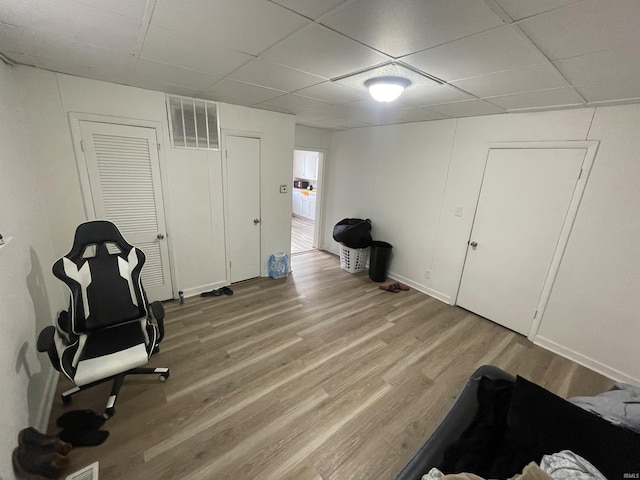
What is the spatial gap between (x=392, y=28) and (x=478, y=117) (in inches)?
96.0

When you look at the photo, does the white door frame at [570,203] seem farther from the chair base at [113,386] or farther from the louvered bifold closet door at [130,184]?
the louvered bifold closet door at [130,184]

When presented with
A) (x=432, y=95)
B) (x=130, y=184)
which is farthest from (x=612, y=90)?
(x=130, y=184)

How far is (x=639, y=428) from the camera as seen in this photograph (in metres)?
1.18

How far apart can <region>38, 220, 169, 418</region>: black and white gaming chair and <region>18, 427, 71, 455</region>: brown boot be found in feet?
0.89

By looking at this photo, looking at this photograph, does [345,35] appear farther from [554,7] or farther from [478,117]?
[478,117]

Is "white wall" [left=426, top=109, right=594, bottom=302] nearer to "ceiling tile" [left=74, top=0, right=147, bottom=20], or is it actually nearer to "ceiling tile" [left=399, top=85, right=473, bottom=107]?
"ceiling tile" [left=399, top=85, right=473, bottom=107]

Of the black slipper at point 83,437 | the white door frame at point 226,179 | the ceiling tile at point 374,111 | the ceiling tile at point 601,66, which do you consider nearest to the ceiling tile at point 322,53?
the ceiling tile at point 374,111

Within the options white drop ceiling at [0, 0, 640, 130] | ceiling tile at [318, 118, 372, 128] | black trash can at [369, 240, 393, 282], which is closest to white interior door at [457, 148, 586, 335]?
white drop ceiling at [0, 0, 640, 130]

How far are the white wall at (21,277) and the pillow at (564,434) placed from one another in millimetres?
2397

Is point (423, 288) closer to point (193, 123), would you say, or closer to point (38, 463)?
point (193, 123)

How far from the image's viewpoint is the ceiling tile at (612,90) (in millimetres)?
1749

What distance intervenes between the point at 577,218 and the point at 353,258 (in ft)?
9.18

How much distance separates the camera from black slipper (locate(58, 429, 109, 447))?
1619mm

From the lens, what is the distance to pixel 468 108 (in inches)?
110
